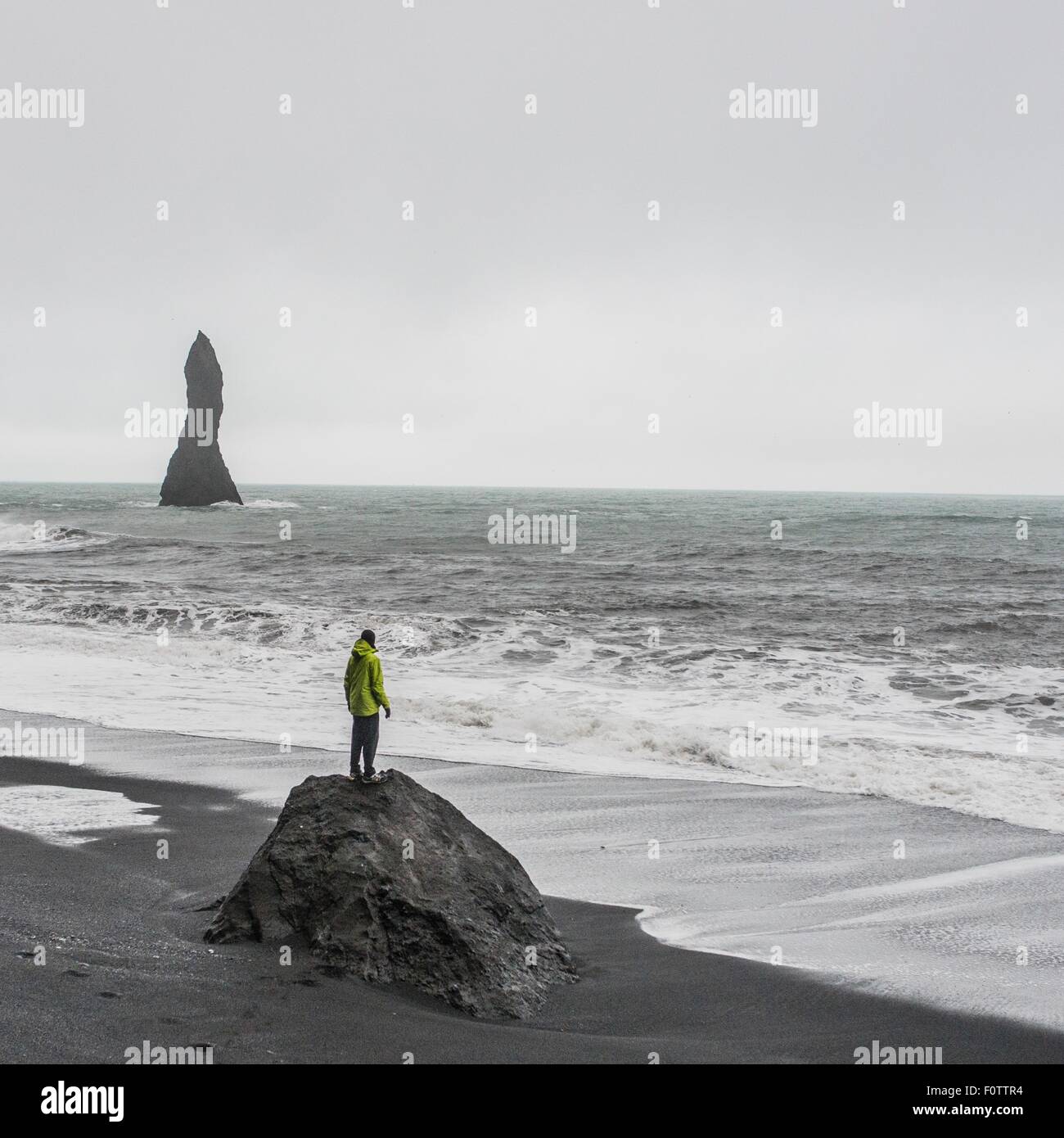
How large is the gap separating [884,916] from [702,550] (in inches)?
1541

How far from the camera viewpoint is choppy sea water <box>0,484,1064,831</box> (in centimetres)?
1166

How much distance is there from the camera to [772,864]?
762 centimetres

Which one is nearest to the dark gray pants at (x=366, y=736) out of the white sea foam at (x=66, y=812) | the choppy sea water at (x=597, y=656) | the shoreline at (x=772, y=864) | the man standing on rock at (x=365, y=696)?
the man standing on rock at (x=365, y=696)

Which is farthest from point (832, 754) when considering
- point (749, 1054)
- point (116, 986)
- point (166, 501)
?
point (166, 501)

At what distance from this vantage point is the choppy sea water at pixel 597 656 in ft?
38.3

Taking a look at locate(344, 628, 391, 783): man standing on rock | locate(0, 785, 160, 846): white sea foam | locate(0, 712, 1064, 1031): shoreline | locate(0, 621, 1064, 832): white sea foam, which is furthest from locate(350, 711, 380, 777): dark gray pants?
locate(0, 621, 1064, 832): white sea foam

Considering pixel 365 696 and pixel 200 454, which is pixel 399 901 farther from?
pixel 200 454

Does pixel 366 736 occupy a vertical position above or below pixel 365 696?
below

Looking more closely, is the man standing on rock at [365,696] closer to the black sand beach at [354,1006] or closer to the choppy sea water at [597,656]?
the black sand beach at [354,1006]

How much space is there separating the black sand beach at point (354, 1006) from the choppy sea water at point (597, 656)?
4776 mm

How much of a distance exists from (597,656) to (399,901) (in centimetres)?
1357

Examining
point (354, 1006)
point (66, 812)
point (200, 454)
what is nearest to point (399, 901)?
point (354, 1006)

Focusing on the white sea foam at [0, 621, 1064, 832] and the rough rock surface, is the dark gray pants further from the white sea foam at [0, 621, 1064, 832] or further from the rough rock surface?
the white sea foam at [0, 621, 1064, 832]
